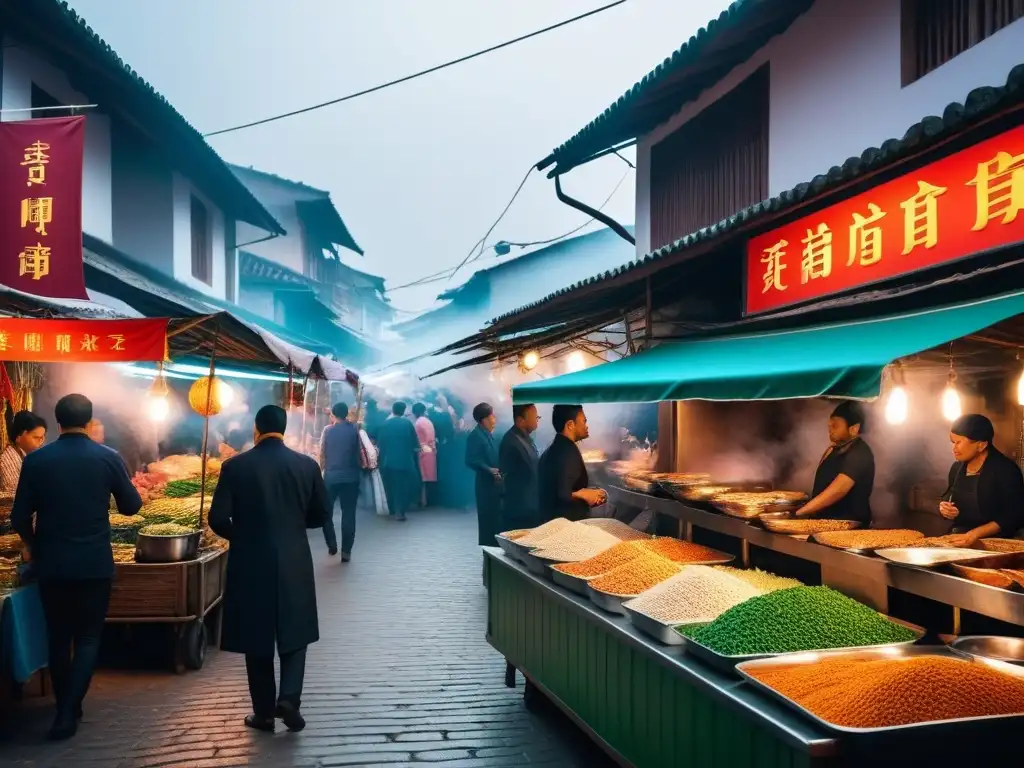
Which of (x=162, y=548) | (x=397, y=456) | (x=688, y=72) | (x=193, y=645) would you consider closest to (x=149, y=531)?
(x=162, y=548)

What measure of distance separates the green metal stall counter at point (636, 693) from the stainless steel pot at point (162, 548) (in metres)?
2.76

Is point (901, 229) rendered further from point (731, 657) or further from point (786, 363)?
point (731, 657)

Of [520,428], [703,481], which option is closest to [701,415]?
[703,481]

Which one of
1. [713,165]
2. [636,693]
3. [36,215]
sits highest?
[713,165]

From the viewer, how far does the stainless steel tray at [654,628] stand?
394 cm

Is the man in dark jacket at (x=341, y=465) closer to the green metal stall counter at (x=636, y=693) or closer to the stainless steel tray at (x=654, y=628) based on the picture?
the green metal stall counter at (x=636, y=693)

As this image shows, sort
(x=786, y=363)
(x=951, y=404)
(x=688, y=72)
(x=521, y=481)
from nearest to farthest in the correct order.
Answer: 1. (x=786, y=363)
2. (x=951, y=404)
3. (x=521, y=481)
4. (x=688, y=72)

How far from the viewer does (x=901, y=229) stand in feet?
16.9

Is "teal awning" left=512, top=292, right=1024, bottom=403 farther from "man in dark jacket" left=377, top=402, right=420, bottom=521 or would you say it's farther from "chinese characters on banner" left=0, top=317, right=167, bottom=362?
"man in dark jacket" left=377, top=402, right=420, bottom=521

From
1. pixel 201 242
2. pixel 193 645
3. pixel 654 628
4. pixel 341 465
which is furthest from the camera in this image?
pixel 201 242

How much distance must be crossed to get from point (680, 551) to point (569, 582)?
51.3 inches

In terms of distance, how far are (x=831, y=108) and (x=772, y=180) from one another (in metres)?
1.13

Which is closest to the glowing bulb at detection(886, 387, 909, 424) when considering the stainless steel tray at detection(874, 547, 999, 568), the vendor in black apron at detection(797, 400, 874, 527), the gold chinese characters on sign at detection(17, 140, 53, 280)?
the vendor in black apron at detection(797, 400, 874, 527)

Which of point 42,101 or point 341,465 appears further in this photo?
point 341,465
